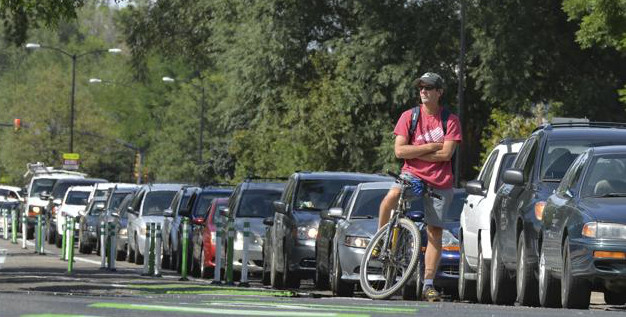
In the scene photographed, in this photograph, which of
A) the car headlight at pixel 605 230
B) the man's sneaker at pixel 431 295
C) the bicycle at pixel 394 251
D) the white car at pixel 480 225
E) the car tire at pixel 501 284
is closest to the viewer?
the car headlight at pixel 605 230

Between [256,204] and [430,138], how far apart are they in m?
13.0

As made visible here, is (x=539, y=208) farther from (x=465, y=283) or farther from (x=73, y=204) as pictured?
(x=73, y=204)

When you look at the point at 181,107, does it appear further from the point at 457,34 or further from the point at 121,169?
the point at 457,34

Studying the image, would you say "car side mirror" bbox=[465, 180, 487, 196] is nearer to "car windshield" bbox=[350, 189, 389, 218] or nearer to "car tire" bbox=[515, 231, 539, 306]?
"car tire" bbox=[515, 231, 539, 306]

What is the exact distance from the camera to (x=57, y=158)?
4368 inches

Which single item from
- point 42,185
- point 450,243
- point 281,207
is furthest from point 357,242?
point 42,185

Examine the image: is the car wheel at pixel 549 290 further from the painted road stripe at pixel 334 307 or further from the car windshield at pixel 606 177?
the painted road stripe at pixel 334 307

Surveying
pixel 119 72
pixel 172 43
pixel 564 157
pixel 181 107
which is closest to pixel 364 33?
pixel 172 43

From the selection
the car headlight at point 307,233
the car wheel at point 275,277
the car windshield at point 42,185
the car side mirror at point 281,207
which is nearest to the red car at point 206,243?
the car wheel at point 275,277

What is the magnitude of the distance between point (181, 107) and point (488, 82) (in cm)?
6232

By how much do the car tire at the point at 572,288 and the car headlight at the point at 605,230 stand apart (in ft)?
0.91

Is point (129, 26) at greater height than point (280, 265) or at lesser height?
greater

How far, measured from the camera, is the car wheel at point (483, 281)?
18188 mm

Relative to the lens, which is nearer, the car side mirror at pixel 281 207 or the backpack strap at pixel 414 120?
the backpack strap at pixel 414 120
